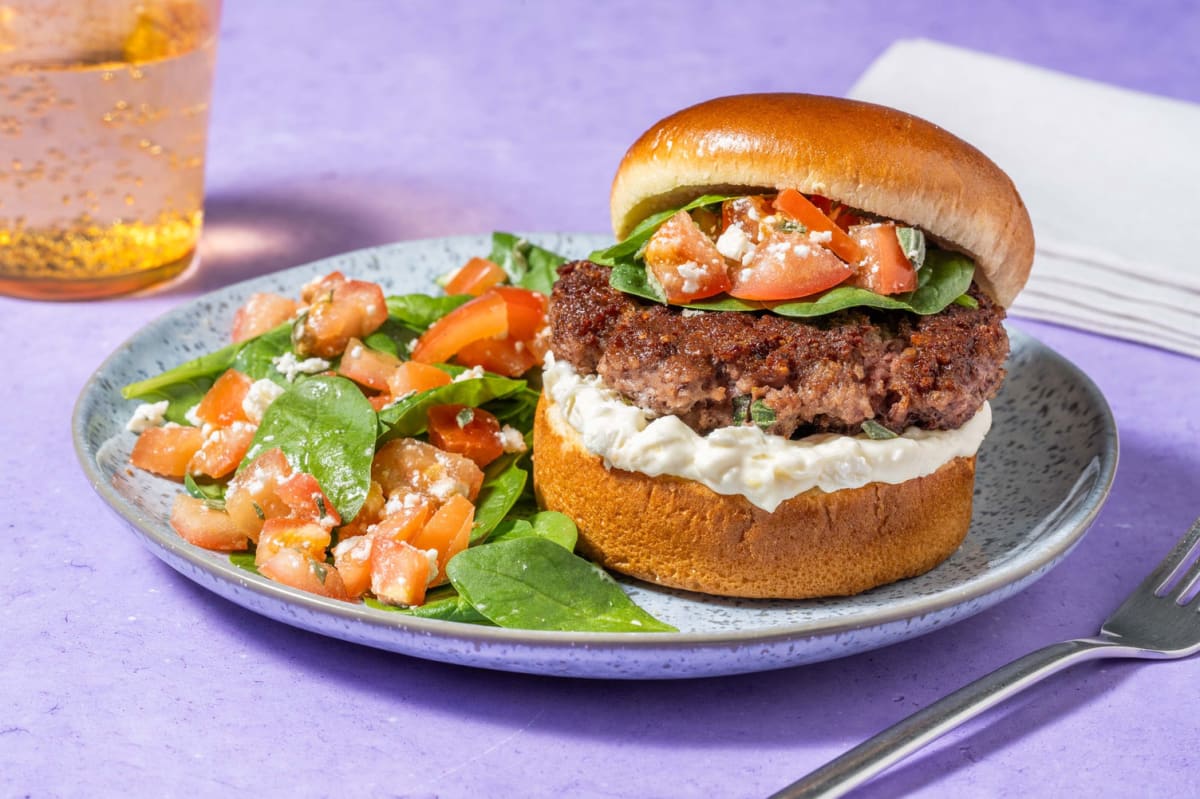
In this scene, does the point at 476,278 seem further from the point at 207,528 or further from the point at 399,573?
the point at 399,573

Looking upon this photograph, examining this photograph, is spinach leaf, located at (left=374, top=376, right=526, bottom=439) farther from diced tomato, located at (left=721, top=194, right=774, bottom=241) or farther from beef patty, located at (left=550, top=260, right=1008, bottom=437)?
diced tomato, located at (left=721, top=194, right=774, bottom=241)

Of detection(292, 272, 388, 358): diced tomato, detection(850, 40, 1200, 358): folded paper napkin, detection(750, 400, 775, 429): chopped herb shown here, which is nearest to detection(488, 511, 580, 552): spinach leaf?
detection(750, 400, 775, 429): chopped herb

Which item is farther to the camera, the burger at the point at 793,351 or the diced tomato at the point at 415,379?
the diced tomato at the point at 415,379

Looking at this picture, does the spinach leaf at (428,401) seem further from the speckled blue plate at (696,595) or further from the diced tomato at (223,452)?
the speckled blue plate at (696,595)

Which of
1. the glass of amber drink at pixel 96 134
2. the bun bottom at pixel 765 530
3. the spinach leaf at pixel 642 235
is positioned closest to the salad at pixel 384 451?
the bun bottom at pixel 765 530

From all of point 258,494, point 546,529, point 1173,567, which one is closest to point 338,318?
point 258,494

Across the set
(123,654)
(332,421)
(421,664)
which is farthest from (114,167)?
(421,664)

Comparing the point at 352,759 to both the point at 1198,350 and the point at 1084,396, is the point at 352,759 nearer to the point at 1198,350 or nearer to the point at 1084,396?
the point at 1084,396
